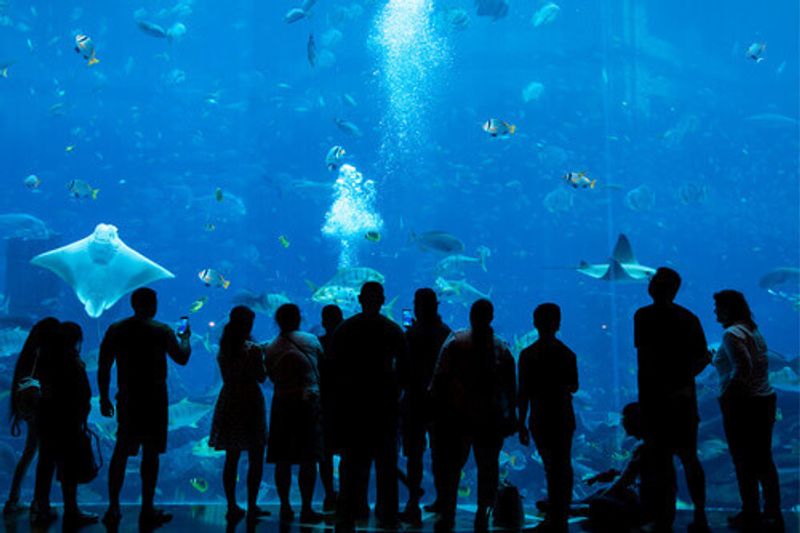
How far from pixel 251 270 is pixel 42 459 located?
4044 centimetres

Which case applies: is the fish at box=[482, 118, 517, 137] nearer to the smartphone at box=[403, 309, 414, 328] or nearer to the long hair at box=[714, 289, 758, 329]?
the smartphone at box=[403, 309, 414, 328]

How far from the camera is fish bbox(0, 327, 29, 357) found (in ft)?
39.0

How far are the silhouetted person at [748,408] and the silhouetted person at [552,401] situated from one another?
958mm

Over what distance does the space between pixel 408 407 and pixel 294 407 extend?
0.74 metres

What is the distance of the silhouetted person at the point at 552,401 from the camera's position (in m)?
3.71

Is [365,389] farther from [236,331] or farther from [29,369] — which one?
[29,369]

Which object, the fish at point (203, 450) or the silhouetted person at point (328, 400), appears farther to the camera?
the fish at point (203, 450)

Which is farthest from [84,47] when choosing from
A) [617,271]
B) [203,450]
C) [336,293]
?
[617,271]

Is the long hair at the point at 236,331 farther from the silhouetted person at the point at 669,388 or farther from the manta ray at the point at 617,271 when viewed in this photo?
the manta ray at the point at 617,271

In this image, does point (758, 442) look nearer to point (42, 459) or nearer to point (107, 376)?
point (107, 376)

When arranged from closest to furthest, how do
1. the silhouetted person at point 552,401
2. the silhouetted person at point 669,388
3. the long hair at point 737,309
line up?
the silhouetted person at point 669,388
the silhouetted person at point 552,401
the long hair at point 737,309

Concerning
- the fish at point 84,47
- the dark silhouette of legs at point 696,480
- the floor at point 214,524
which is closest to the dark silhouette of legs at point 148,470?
the floor at point 214,524

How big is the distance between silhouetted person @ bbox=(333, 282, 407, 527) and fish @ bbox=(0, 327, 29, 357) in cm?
1068

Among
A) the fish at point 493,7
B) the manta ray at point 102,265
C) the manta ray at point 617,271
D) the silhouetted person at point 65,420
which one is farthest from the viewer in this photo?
the fish at point 493,7
